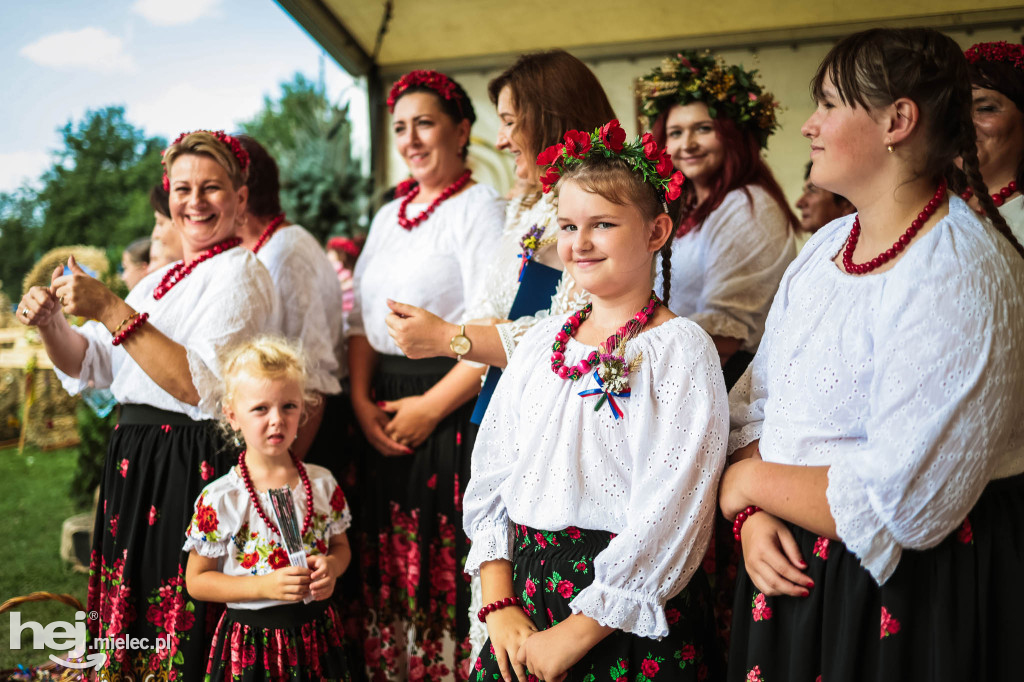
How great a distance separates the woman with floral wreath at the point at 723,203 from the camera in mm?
2201

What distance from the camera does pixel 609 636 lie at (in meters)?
1.54

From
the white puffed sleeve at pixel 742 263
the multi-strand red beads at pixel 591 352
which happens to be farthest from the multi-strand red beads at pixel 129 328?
the white puffed sleeve at pixel 742 263

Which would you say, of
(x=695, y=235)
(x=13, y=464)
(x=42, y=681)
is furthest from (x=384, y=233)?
(x=13, y=464)

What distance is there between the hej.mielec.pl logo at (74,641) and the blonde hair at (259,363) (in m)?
0.73

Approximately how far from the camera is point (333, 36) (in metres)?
4.70

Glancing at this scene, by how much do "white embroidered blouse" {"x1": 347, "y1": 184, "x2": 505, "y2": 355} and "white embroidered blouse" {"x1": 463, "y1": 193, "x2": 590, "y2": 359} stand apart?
0.53 ft

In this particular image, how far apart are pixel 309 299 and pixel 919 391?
1895 mm

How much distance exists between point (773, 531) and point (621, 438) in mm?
324

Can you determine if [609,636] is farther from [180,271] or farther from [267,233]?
[267,233]

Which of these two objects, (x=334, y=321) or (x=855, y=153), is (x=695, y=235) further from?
(x=334, y=321)

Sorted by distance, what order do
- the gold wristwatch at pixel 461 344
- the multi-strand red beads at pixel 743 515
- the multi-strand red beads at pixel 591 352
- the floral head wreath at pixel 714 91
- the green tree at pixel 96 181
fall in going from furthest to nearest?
the green tree at pixel 96 181, the floral head wreath at pixel 714 91, the gold wristwatch at pixel 461 344, the multi-strand red beads at pixel 591 352, the multi-strand red beads at pixel 743 515

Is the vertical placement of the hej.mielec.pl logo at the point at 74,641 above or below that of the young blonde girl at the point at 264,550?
below

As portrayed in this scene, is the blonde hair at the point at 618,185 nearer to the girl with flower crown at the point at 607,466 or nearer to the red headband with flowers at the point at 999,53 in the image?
the girl with flower crown at the point at 607,466

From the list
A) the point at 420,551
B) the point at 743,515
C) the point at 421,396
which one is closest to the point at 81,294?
the point at 421,396
